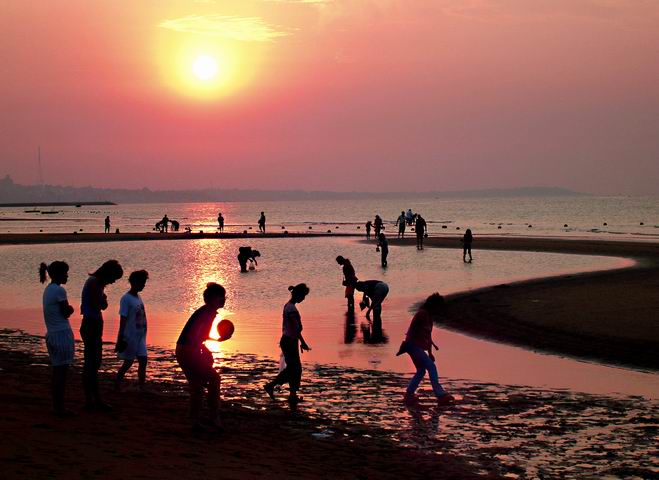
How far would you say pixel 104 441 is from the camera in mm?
9086

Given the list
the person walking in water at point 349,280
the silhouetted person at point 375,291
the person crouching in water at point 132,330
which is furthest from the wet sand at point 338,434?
the person walking in water at point 349,280

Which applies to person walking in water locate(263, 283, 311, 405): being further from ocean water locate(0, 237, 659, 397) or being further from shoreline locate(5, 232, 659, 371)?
shoreline locate(5, 232, 659, 371)

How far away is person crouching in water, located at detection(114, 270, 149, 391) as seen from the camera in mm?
11945

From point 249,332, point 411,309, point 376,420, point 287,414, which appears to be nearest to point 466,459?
point 376,420

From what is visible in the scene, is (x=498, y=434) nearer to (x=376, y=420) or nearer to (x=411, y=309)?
(x=376, y=420)

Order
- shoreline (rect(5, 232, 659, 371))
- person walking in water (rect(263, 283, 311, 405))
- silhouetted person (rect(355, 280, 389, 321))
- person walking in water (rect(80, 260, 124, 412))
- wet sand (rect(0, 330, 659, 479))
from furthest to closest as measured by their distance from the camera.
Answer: silhouetted person (rect(355, 280, 389, 321)), shoreline (rect(5, 232, 659, 371)), person walking in water (rect(263, 283, 311, 405)), person walking in water (rect(80, 260, 124, 412)), wet sand (rect(0, 330, 659, 479))

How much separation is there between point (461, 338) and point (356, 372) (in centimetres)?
492

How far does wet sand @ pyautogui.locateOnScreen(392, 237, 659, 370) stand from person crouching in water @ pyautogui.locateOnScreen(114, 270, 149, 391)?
29.2ft

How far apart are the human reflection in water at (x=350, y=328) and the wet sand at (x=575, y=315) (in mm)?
2408

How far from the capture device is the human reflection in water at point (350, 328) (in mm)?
18766

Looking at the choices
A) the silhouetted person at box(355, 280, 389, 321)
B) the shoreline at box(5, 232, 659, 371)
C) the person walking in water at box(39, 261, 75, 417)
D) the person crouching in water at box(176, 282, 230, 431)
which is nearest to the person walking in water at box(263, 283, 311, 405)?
the person crouching in water at box(176, 282, 230, 431)

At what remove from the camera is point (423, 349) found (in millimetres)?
12430

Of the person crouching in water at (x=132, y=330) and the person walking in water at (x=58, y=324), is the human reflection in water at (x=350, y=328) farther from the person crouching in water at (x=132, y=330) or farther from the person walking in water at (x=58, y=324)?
the person walking in water at (x=58, y=324)

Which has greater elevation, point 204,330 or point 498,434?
point 204,330
